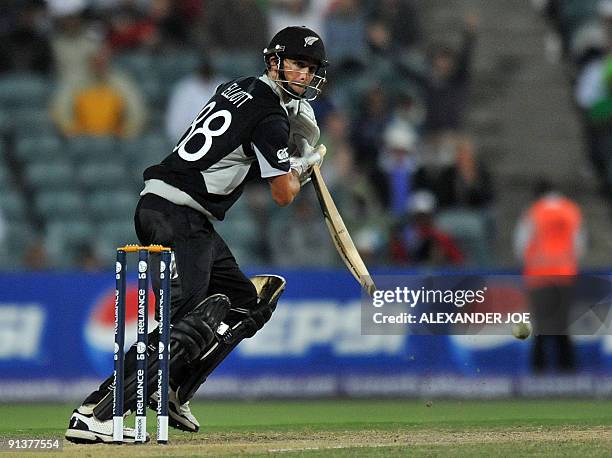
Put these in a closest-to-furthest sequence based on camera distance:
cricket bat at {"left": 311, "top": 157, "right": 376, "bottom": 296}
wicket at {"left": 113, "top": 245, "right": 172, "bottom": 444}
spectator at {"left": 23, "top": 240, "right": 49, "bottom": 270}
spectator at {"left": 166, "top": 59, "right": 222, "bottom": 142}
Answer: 1. wicket at {"left": 113, "top": 245, "right": 172, "bottom": 444}
2. cricket bat at {"left": 311, "top": 157, "right": 376, "bottom": 296}
3. spectator at {"left": 23, "top": 240, "right": 49, "bottom": 270}
4. spectator at {"left": 166, "top": 59, "right": 222, "bottom": 142}

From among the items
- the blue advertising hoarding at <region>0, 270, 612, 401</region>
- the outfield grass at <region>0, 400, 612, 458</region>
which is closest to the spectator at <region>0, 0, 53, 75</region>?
the blue advertising hoarding at <region>0, 270, 612, 401</region>

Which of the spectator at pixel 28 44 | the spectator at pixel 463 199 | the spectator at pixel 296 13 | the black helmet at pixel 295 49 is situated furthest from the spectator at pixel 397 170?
the black helmet at pixel 295 49

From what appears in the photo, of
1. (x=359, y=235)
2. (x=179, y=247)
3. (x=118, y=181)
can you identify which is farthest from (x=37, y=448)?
(x=118, y=181)

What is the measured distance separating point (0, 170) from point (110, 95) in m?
1.30

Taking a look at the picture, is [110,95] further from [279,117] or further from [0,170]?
[279,117]

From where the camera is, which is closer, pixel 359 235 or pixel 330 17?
pixel 359 235

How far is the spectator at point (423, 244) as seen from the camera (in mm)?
12789

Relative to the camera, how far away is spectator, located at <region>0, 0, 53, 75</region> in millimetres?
14797

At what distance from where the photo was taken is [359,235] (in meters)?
13.4

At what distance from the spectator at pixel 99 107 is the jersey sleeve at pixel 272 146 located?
767cm

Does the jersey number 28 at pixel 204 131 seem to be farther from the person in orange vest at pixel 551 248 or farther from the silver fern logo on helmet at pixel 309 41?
the person in orange vest at pixel 551 248

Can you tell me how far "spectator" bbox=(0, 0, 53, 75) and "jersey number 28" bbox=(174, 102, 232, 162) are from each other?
777cm

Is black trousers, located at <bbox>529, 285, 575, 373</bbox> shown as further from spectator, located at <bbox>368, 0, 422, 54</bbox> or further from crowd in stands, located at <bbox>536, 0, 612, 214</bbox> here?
spectator, located at <bbox>368, 0, 422, 54</bbox>

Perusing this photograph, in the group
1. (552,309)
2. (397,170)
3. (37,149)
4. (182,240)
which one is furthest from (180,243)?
(37,149)
